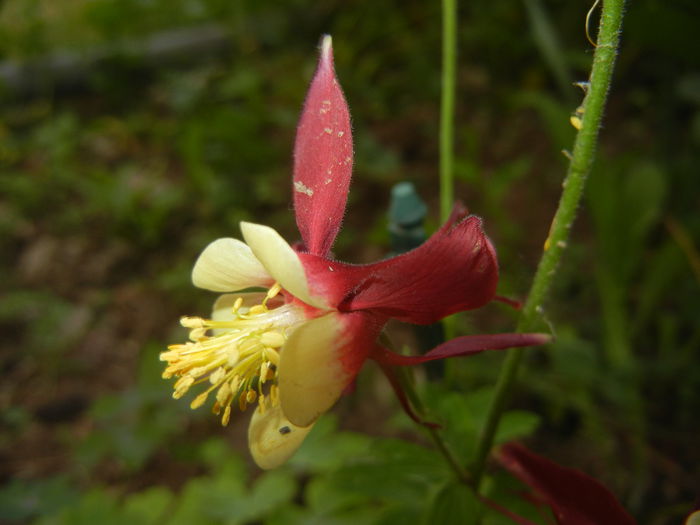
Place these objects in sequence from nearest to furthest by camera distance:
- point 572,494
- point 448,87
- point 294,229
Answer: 1. point 572,494
2. point 448,87
3. point 294,229

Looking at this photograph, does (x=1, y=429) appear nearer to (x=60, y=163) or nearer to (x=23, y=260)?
(x=23, y=260)

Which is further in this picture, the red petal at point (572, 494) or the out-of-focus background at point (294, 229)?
the out-of-focus background at point (294, 229)

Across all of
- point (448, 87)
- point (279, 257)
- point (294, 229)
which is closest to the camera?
point (279, 257)

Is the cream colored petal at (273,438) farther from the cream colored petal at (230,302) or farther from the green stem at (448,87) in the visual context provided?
the green stem at (448,87)

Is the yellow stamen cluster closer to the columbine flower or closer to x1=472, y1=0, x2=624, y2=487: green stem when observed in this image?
the columbine flower

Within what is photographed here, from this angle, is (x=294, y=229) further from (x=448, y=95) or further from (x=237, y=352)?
(x=237, y=352)

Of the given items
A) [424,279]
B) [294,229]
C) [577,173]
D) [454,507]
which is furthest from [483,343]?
[294,229]

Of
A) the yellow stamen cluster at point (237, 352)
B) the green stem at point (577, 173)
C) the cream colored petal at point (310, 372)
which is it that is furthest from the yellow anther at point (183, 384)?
the green stem at point (577, 173)
